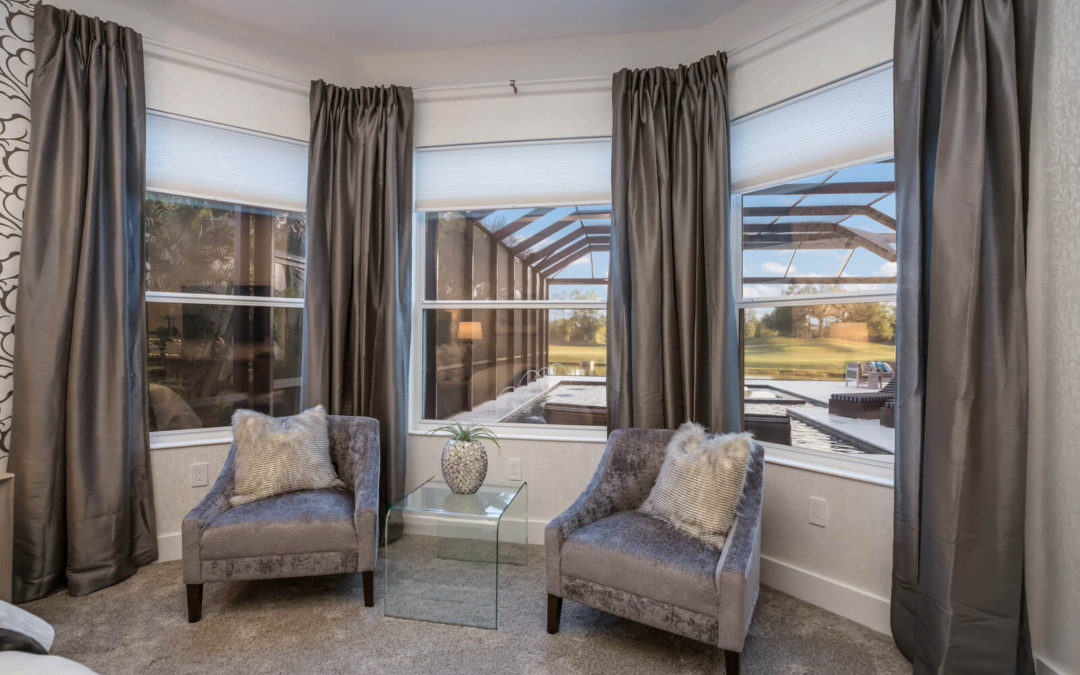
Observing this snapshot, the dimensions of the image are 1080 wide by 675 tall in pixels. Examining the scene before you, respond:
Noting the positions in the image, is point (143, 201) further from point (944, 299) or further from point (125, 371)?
point (944, 299)

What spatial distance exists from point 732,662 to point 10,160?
3.65 meters

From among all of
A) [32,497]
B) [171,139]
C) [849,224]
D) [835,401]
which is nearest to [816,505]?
[835,401]

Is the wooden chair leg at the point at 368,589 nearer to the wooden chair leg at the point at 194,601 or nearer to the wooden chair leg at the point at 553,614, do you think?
the wooden chair leg at the point at 194,601

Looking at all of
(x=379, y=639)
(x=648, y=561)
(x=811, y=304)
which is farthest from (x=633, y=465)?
(x=379, y=639)

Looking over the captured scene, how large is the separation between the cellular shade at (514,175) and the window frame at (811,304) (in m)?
0.75

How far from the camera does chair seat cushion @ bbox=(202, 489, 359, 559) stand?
7.30 feet

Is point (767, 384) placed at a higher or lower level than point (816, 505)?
higher

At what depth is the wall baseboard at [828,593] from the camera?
2.26m

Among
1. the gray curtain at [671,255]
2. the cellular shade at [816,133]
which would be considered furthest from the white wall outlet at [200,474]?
the cellular shade at [816,133]

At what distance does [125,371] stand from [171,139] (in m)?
1.26

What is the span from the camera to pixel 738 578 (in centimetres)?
176

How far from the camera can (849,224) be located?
2.49 meters

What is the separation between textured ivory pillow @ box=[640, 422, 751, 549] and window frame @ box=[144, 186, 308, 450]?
2138 millimetres

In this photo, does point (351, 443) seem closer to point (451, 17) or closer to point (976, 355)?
point (451, 17)
